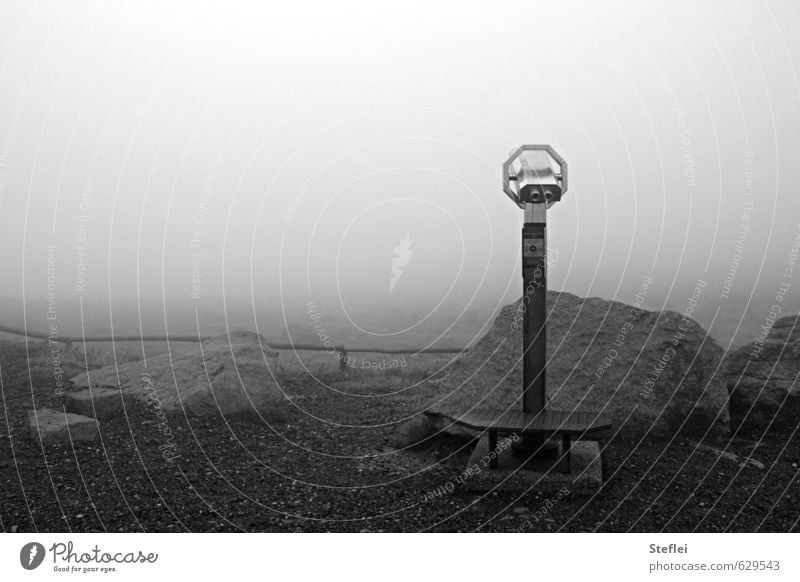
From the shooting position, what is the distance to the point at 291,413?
831 cm

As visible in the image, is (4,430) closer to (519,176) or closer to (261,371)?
(261,371)

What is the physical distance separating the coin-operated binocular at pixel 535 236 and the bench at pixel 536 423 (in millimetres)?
284

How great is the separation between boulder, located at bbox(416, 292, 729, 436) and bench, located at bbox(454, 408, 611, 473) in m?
1.04

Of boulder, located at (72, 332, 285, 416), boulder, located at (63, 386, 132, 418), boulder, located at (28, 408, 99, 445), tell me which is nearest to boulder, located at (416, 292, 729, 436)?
boulder, located at (72, 332, 285, 416)

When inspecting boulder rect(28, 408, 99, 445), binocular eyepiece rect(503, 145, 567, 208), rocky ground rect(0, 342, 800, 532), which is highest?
binocular eyepiece rect(503, 145, 567, 208)

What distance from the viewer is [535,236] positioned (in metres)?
5.66

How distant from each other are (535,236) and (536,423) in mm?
1736

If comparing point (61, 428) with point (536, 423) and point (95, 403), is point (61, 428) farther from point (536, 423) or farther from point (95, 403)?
point (536, 423)

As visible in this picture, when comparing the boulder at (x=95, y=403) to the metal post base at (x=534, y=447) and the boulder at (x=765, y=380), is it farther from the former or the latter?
the boulder at (x=765, y=380)

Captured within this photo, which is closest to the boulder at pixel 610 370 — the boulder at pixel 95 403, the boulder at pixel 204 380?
the boulder at pixel 204 380

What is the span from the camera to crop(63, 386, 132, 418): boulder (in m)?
7.70

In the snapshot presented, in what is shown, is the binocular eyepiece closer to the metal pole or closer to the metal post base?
the metal pole

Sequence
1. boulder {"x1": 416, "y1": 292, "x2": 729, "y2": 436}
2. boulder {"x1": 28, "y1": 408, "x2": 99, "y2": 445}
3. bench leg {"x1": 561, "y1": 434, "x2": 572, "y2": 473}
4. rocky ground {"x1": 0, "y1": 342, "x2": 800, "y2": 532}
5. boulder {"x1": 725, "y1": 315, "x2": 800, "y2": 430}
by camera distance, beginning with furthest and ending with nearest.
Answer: boulder {"x1": 725, "y1": 315, "x2": 800, "y2": 430} → boulder {"x1": 416, "y1": 292, "x2": 729, "y2": 436} → boulder {"x1": 28, "y1": 408, "x2": 99, "y2": 445} → bench leg {"x1": 561, "y1": 434, "x2": 572, "y2": 473} → rocky ground {"x1": 0, "y1": 342, "x2": 800, "y2": 532}
